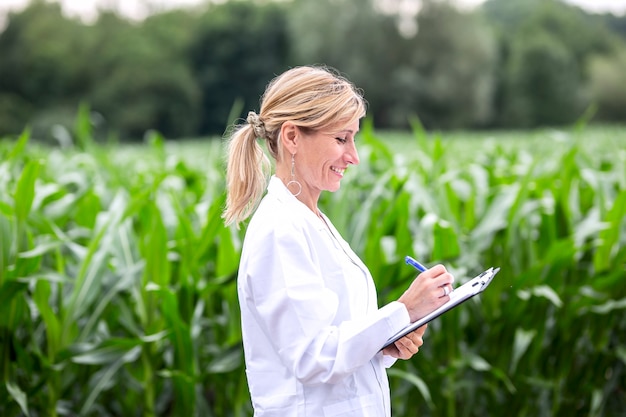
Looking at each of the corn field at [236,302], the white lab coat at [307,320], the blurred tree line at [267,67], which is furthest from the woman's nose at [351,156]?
the blurred tree line at [267,67]

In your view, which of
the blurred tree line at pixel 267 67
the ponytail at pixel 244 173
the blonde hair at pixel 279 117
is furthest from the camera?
the blurred tree line at pixel 267 67

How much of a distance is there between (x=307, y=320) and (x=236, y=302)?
1514 mm

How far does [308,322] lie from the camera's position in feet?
4.47

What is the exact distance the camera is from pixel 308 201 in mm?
1560

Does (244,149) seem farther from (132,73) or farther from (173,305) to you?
(132,73)

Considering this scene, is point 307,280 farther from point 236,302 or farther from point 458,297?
point 236,302

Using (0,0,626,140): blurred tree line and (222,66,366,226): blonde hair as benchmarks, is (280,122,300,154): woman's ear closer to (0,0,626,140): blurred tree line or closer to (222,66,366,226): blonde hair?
(222,66,366,226): blonde hair

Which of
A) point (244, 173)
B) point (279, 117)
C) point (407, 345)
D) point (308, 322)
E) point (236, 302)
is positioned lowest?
point (236, 302)

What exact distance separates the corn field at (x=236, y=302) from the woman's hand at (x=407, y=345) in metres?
1.12

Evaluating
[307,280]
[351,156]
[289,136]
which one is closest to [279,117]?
[289,136]

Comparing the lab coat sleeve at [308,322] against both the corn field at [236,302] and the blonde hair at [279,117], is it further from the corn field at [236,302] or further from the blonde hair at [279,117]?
the corn field at [236,302]

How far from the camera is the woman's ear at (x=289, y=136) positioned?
1486mm

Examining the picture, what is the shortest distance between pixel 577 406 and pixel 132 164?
4.26 meters

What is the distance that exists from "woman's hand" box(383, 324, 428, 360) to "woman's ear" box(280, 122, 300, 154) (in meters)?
0.40
